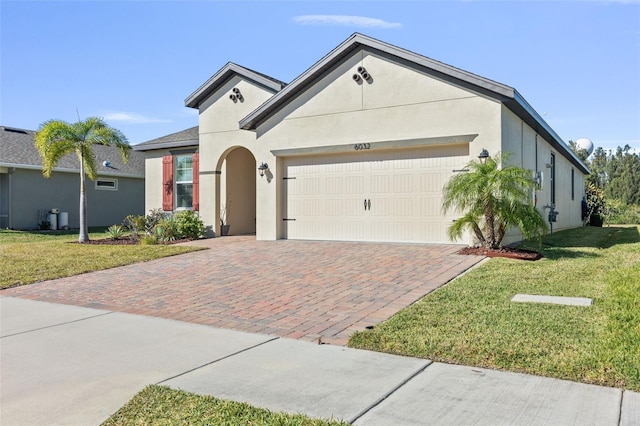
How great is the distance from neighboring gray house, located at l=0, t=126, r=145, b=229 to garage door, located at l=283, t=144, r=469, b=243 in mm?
13848

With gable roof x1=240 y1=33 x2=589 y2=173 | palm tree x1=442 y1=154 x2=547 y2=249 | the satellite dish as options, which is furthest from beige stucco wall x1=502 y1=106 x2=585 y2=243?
the satellite dish

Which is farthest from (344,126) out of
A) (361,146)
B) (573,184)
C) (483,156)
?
(573,184)

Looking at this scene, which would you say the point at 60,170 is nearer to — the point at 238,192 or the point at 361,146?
the point at 238,192

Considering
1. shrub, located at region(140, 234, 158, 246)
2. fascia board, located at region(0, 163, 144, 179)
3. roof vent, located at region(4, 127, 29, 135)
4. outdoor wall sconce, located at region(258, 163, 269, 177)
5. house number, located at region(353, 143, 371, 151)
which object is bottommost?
shrub, located at region(140, 234, 158, 246)

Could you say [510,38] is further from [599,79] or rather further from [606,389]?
[606,389]

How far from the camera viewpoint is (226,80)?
52.1 feet

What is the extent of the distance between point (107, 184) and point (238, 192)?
36.0 feet

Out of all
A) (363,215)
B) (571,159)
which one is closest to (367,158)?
(363,215)

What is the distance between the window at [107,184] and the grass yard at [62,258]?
10.3m

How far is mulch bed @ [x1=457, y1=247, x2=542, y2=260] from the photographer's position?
935 centimetres

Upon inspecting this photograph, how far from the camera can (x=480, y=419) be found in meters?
3.02

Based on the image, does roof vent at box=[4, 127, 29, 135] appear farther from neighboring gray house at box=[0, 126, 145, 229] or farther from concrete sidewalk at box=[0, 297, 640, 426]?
concrete sidewalk at box=[0, 297, 640, 426]

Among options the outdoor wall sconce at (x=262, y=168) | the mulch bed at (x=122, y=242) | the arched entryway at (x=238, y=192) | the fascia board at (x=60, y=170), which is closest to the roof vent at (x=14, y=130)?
the fascia board at (x=60, y=170)

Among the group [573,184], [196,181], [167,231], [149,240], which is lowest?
[149,240]
